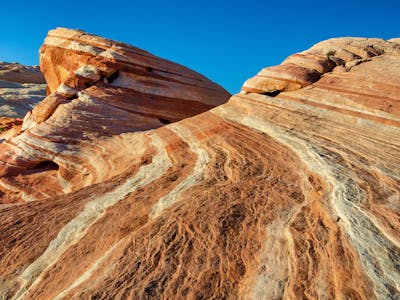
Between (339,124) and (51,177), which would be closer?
(339,124)

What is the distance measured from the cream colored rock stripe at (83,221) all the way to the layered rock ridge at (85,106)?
308 centimetres

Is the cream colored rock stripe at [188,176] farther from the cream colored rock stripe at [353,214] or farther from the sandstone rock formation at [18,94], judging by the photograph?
the sandstone rock formation at [18,94]

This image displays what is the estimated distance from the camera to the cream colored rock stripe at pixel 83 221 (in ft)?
23.5

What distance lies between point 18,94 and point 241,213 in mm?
41171

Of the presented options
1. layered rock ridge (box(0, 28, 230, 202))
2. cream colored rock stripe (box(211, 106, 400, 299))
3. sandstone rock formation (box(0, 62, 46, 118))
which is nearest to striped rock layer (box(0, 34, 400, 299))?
cream colored rock stripe (box(211, 106, 400, 299))

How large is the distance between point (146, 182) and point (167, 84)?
1167 centimetres

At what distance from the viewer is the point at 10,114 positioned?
125 ft

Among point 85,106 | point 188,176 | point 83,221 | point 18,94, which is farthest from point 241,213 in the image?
point 18,94

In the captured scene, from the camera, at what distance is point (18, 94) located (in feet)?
145

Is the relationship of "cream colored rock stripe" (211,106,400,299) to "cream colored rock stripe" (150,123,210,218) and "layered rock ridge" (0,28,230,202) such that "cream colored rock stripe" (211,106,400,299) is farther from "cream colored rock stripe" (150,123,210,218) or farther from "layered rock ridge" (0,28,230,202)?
"layered rock ridge" (0,28,230,202)

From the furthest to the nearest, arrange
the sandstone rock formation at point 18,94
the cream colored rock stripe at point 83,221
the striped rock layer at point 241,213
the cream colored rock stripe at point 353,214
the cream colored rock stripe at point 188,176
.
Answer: the sandstone rock formation at point 18,94 < the cream colored rock stripe at point 188,176 < the cream colored rock stripe at point 83,221 < the striped rock layer at point 241,213 < the cream colored rock stripe at point 353,214

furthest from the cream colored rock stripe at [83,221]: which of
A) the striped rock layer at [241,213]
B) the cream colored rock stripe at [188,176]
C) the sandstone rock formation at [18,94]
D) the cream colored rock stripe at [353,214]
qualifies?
the sandstone rock formation at [18,94]

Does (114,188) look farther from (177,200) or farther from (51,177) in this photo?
(51,177)

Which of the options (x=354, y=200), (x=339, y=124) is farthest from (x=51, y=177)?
(x=354, y=200)
